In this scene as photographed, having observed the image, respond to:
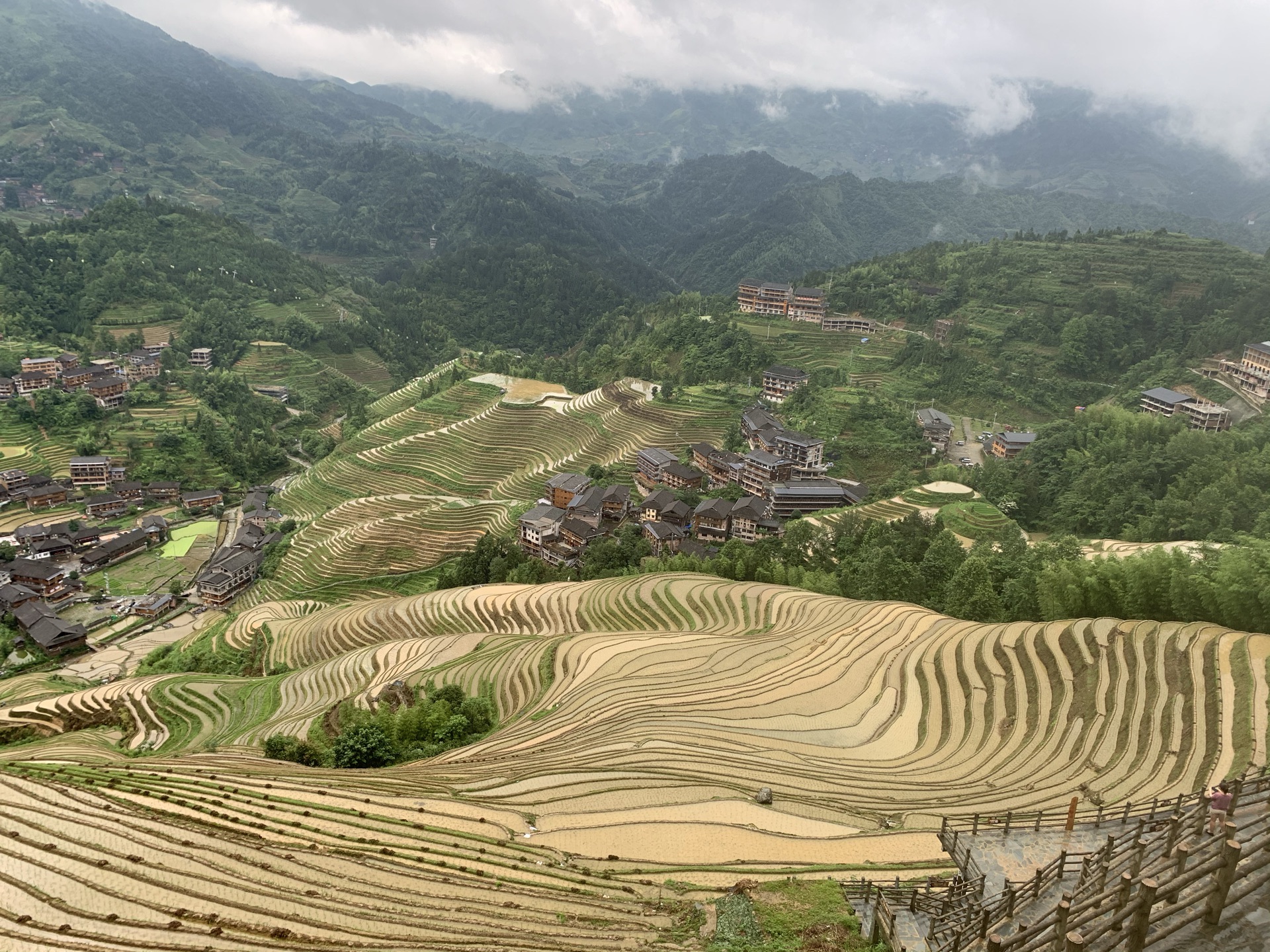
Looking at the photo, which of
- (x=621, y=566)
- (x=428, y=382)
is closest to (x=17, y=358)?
(x=428, y=382)

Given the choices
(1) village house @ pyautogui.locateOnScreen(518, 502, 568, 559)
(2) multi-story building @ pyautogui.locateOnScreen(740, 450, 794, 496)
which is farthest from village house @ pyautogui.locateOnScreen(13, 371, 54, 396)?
(2) multi-story building @ pyautogui.locateOnScreen(740, 450, 794, 496)

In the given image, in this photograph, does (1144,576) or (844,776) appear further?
(1144,576)

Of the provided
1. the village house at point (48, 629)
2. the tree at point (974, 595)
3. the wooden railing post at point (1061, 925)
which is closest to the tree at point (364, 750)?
the wooden railing post at point (1061, 925)

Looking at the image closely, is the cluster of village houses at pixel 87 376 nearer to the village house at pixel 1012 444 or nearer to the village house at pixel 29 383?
the village house at pixel 29 383

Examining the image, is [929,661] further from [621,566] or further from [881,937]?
[621,566]

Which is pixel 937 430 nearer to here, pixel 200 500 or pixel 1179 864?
pixel 1179 864

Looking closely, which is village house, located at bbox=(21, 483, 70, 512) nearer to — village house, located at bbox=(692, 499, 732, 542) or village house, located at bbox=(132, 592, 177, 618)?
village house, located at bbox=(132, 592, 177, 618)
